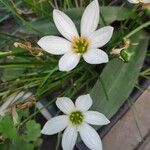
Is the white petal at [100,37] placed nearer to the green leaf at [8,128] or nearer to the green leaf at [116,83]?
the green leaf at [116,83]

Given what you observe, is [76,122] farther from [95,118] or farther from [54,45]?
[54,45]

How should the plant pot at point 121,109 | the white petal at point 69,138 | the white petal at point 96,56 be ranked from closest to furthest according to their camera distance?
the white petal at point 96,56
the white petal at point 69,138
the plant pot at point 121,109

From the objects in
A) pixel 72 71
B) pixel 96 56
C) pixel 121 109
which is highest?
pixel 96 56

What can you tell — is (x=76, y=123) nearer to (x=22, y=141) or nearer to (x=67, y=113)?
(x=67, y=113)

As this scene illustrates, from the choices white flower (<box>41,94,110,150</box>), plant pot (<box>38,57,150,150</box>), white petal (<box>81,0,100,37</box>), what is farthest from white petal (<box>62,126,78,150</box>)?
white petal (<box>81,0,100,37</box>)

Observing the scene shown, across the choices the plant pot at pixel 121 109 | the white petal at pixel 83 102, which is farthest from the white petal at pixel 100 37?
the plant pot at pixel 121 109

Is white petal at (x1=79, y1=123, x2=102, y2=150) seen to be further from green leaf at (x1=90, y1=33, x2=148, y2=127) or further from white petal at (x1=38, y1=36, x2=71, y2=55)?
white petal at (x1=38, y1=36, x2=71, y2=55)

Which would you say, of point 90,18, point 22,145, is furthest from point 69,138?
point 90,18


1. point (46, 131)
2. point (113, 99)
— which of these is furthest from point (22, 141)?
point (113, 99)
